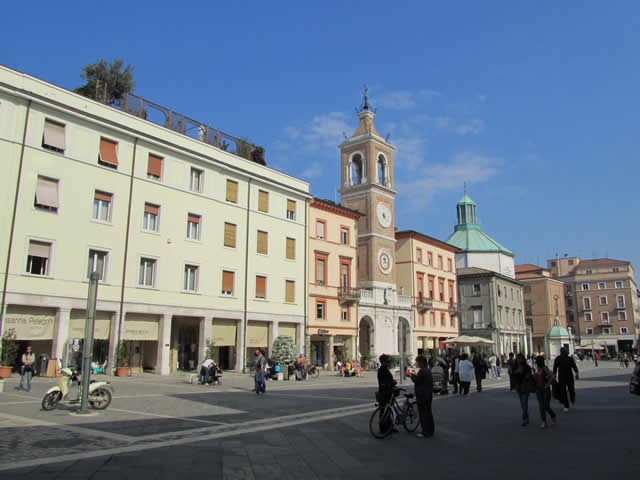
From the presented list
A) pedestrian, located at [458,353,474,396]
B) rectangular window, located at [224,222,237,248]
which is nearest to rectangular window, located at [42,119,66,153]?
rectangular window, located at [224,222,237,248]

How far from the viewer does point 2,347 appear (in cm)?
2197

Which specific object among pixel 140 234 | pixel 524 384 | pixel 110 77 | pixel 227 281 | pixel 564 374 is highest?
pixel 110 77

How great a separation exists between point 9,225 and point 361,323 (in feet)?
99.8

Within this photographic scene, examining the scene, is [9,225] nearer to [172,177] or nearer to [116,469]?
[172,177]

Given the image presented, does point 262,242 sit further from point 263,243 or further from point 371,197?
point 371,197

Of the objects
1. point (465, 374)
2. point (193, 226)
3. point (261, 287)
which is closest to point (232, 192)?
point (193, 226)

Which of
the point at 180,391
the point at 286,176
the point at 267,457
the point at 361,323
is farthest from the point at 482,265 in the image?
the point at 267,457

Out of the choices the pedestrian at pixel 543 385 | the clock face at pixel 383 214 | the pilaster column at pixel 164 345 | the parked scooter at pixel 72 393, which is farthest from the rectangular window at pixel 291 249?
the pedestrian at pixel 543 385

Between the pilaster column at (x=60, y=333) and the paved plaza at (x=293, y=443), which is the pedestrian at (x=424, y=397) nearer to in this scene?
the paved plaza at (x=293, y=443)

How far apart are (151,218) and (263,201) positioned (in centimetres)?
879

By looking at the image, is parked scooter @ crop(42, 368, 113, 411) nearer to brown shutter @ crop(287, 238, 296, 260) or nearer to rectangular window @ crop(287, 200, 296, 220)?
brown shutter @ crop(287, 238, 296, 260)

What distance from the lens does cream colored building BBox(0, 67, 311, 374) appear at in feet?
77.7

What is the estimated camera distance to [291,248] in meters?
37.2

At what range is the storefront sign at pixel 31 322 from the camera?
22891mm
